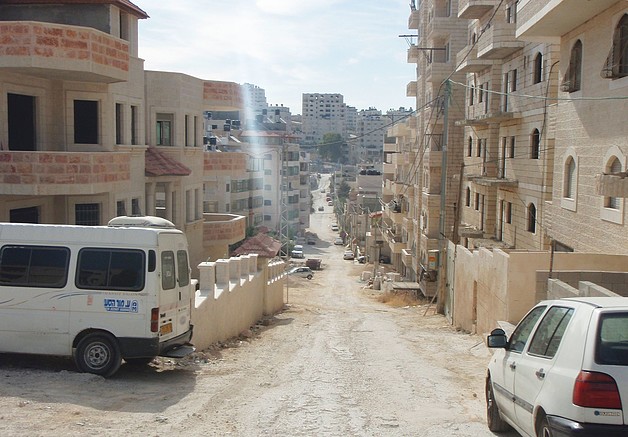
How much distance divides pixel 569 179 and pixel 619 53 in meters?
4.40

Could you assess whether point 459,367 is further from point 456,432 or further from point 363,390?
point 456,432

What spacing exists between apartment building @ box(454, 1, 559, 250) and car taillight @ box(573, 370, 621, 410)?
630 inches

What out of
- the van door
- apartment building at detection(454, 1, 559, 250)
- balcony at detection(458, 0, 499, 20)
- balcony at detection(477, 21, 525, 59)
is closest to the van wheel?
the van door

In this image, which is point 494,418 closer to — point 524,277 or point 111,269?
point 111,269

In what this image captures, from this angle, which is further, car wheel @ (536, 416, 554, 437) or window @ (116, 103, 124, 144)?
window @ (116, 103, 124, 144)

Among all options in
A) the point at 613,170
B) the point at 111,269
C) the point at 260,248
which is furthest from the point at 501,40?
the point at 111,269

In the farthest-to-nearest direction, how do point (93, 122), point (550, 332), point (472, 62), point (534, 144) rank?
point (472, 62), point (534, 144), point (93, 122), point (550, 332)

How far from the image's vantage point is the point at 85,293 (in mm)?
11031

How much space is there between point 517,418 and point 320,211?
488 feet

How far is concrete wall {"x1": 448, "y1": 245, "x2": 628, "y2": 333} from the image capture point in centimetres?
1338

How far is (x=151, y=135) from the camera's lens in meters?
24.8

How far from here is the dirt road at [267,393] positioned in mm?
8258

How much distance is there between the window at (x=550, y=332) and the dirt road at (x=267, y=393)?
69.3 inches

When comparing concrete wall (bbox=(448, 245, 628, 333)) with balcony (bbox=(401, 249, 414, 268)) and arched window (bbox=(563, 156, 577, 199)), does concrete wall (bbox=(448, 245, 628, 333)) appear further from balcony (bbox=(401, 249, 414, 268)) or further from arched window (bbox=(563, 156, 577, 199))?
balcony (bbox=(401, 249, 414, 268))
